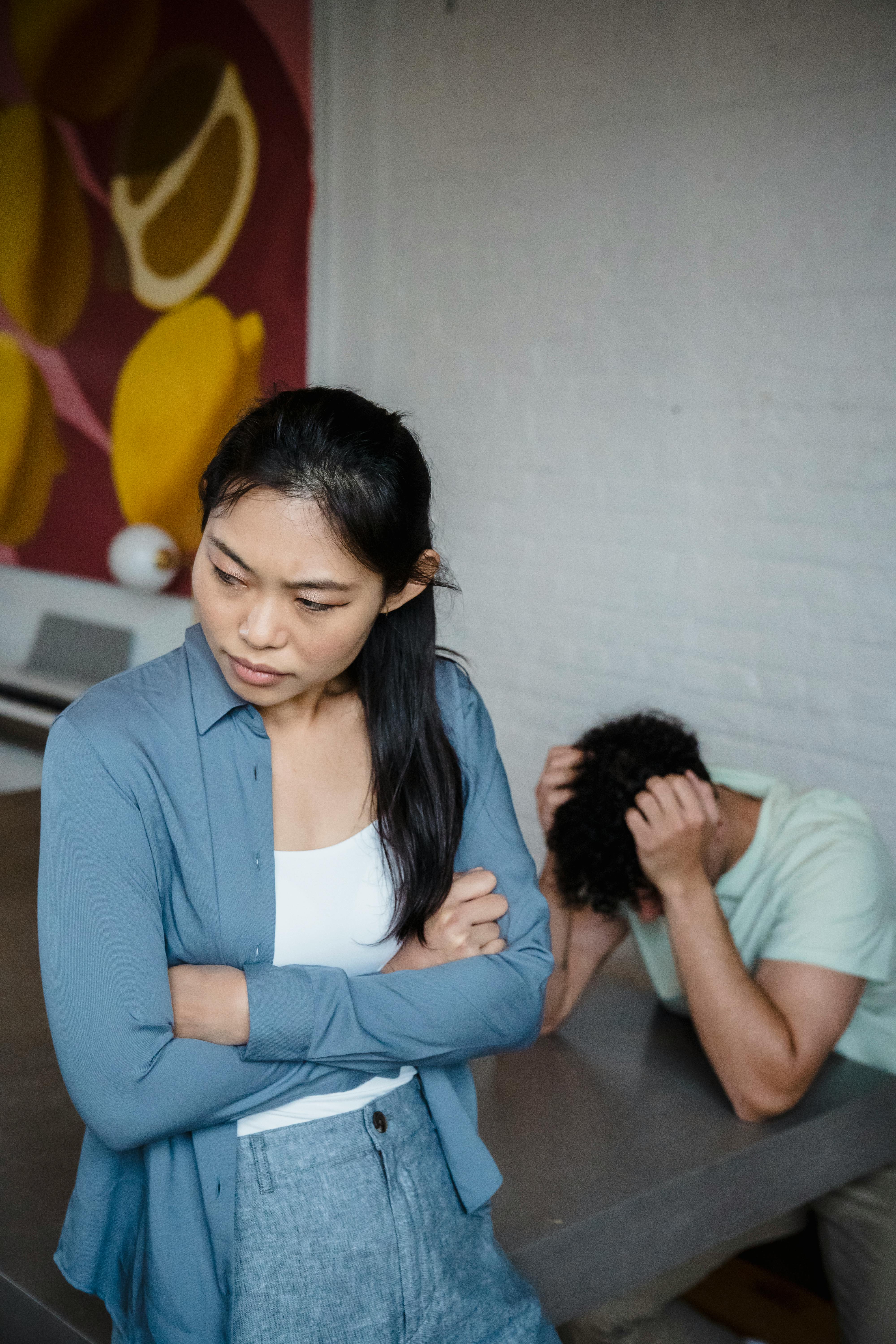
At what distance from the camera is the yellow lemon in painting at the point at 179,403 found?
3.84m

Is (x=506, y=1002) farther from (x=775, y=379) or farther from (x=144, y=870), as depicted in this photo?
(x=775, y=379)

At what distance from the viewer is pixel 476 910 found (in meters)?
1.16

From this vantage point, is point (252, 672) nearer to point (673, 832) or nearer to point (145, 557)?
point (673, 832)

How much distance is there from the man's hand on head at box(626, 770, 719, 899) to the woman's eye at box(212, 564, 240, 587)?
92 centimetres

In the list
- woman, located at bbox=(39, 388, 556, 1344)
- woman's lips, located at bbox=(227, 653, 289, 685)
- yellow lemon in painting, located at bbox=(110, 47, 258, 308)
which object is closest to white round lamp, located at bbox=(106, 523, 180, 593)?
yellow lemon in painting, located at bbox=(110, 47, 258, 308)

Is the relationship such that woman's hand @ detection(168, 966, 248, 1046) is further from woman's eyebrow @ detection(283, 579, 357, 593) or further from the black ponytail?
woman's eyebrow @ detection(283, 579, 357, 593)

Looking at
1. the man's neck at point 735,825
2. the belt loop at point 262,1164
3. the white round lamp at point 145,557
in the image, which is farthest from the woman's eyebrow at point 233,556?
the white round lamp at point 145,557

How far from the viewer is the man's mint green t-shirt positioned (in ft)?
5.68

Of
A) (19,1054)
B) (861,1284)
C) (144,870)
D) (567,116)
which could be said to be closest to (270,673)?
(144,870)

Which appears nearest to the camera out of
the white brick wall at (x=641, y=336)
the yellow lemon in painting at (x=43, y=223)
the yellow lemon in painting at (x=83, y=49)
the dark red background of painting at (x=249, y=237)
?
the white brick wall at (x=641, y=336)

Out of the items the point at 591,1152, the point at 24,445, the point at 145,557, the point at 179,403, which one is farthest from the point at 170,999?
the point at 24,445

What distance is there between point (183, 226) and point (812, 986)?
328 centimetres

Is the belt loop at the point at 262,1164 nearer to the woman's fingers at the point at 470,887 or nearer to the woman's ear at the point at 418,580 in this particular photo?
the woman's fingers at the point at 470,887

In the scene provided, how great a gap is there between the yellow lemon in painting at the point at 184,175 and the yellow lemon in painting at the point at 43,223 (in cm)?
22
